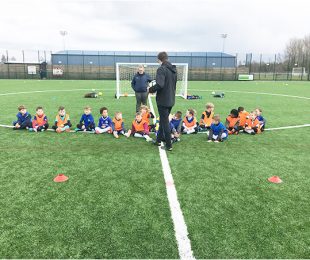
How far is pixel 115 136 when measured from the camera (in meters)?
8.36

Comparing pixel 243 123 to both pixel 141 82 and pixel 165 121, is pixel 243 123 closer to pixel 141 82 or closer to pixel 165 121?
pixel 165 121

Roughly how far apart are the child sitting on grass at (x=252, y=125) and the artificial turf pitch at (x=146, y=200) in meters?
1.29

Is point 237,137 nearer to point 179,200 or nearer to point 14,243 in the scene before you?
point 179,200

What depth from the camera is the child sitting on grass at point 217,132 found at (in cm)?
797

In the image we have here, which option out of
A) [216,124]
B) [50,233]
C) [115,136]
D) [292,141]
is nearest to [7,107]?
[115,136]

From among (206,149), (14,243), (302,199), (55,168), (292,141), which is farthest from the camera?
(292,141)

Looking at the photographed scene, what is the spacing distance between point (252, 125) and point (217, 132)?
68.0 inches

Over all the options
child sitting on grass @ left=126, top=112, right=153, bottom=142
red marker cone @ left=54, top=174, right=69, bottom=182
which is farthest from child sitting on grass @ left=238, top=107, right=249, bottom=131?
red marker cone @ left=54, top=174, right=69, bottom=182

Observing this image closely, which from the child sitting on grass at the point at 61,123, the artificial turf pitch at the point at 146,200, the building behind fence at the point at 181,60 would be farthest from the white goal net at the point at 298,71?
the child sitting on grass at the point at 61,123

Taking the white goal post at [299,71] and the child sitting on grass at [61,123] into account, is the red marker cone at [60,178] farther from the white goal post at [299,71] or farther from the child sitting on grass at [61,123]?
the white goal post at [299,71]

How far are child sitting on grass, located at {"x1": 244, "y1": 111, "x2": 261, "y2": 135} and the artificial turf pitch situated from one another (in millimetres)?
1294

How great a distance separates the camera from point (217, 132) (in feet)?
26.6

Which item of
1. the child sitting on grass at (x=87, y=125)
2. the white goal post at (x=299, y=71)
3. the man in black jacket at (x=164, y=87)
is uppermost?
the white goal post at (x=299, y=71)

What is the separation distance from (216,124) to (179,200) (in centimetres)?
417
